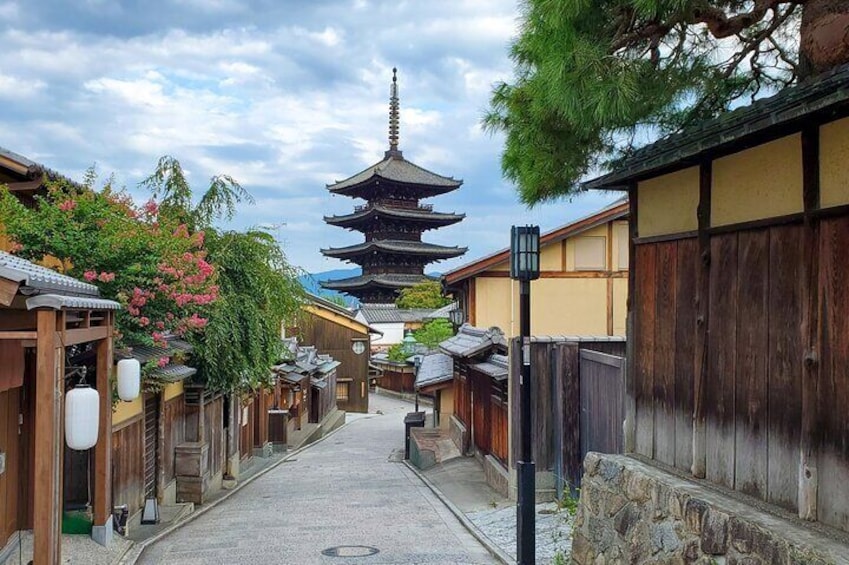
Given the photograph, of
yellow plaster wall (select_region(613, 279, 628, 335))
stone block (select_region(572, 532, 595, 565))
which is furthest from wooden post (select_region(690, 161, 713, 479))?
yellow plaster wall (select_region(613, 279, 628, 335))

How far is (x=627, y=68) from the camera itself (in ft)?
21.6

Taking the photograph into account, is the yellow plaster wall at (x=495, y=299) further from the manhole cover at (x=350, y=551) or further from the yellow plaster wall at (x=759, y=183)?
the yellow plaster wall at (x=759, y=183)

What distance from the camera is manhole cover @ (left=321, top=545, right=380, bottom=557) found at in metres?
9.85

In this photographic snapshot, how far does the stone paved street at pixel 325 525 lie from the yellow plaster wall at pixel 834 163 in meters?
6.33

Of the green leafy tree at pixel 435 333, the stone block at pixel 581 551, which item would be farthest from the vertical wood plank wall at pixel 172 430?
the green leafy tree at pixel 435 333

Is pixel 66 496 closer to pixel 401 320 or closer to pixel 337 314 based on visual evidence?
pixel 337 314

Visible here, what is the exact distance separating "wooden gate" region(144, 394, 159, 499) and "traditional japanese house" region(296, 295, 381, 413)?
1256 inches

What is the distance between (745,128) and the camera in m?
5.06

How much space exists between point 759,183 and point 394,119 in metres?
56.5

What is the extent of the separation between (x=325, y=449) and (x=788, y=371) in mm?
23773

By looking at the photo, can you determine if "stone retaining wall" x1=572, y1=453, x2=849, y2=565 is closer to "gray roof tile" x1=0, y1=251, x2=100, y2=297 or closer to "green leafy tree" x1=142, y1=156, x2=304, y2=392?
"gray roof tile" x1=0, y1=251, x2=100, y2=297

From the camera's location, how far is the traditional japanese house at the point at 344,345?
4591cm

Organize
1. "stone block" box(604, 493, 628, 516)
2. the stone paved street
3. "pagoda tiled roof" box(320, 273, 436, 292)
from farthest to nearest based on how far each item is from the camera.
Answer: "pagoda tiled roof" box(320, 273, 436, 292), the stone paved street, "stone block" box(604, 493, 628, 516)

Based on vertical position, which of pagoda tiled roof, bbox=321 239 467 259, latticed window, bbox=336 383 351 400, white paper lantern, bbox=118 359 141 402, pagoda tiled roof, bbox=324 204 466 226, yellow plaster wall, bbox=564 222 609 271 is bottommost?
latticed window, bbox=336 383 351 400
